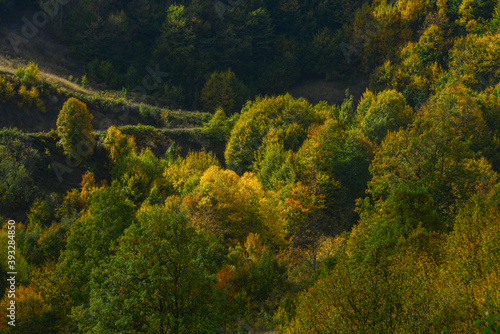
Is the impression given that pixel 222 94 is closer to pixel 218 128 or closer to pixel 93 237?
pixel 218 128

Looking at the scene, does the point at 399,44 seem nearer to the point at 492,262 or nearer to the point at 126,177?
the point at 126,177

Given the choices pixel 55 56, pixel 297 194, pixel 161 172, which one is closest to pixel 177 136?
pixel 161 172

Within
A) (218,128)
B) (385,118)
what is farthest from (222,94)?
(385,118)

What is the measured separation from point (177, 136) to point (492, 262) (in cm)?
4796

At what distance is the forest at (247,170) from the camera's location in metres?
19.0

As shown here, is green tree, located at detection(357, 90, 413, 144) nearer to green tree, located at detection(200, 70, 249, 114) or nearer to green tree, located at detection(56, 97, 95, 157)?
green tree, located at detection(200, 70, 249, 114)

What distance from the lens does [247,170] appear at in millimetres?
54344

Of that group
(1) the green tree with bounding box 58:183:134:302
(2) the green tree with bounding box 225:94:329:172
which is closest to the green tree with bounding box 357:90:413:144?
(2) the green tree with bounding box 225:94:329:172

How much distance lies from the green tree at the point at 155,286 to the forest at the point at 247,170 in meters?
0.10

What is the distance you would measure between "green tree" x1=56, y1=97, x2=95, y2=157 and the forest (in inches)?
8.5

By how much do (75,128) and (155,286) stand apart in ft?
105

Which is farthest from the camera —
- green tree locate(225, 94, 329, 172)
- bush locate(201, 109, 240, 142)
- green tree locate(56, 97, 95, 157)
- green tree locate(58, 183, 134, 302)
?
bush locate(201, 109, 240, 142)

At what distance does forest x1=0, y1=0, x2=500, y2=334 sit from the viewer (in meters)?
19.0

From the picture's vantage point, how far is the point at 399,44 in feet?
271
